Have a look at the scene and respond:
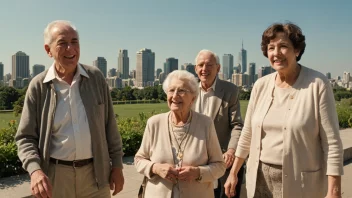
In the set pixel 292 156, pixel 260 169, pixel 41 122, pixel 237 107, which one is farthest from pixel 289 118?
pixel 41 122

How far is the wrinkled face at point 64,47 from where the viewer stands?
232 cm

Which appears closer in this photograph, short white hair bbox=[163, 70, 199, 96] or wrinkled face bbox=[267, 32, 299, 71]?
wrinkled face bbox=[267, 32, 299, 71]

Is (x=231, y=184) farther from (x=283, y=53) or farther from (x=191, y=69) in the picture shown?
(x=191, y=69)

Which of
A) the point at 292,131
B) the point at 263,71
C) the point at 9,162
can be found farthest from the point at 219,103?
the point at 263,71

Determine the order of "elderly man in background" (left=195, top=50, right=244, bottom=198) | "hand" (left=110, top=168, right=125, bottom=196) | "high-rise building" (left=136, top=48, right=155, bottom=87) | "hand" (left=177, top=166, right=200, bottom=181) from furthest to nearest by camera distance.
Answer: "high-rise building" (left=136, top=48, right=155, bottom=87)
"elderly man in background" (left=195, top=50, right=244, bottom=198)
"hand" (left=110, top=168, right=125, bottom=196)
"hand" (left=177, top=166, right=200, bottom=181)

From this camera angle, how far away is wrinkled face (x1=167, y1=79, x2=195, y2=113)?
239 cm

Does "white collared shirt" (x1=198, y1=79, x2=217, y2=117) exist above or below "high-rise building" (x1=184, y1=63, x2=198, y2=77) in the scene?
below

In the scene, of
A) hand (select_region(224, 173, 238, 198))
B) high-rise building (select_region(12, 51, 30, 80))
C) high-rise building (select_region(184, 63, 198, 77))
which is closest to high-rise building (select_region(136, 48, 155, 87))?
high-rise building (select_region(12, 51, 30, 80))

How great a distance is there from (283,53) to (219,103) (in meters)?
1.14

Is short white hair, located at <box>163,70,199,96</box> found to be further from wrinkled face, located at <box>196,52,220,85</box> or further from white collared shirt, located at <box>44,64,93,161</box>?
wrinkled face, located at <box>196,52,220,85</box>

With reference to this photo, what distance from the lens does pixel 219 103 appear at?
3.34m

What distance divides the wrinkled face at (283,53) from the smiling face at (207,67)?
3.47ft

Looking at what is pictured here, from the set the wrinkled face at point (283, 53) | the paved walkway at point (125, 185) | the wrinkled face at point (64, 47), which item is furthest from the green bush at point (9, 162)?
the wrinkled face at point (283, 53)

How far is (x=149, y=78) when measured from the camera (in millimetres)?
174000
